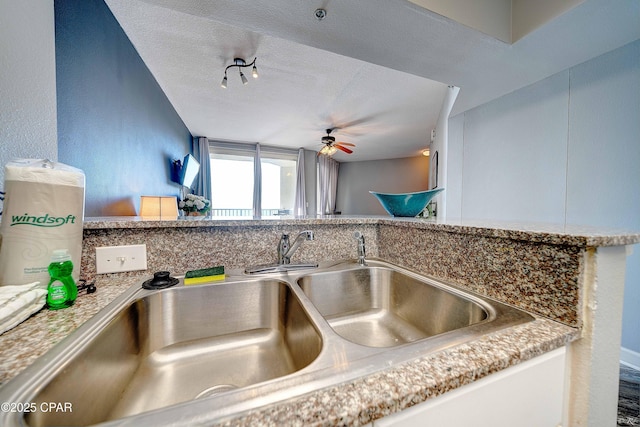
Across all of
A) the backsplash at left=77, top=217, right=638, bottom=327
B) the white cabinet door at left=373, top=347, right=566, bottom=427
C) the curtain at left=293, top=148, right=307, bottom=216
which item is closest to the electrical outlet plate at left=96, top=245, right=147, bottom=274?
the backsplash at left=77, top=217, right=638, bottom=327

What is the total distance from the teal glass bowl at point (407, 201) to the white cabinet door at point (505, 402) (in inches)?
27.3

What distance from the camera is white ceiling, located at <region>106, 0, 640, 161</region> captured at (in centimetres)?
115

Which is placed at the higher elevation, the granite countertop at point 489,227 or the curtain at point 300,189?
the curtain at point 300,189

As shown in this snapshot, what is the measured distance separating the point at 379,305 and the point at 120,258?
90 cm

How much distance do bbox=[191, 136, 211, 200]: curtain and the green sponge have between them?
163 inches

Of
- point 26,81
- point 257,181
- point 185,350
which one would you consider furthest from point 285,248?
point 257,181

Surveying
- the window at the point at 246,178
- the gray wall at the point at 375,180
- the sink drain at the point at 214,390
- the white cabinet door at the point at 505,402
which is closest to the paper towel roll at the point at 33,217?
the sink drain at the point at 214,390

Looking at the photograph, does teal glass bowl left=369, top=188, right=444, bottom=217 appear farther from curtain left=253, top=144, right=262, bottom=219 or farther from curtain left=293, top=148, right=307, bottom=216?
curtain left=293, top=148, right=307, bottom=216

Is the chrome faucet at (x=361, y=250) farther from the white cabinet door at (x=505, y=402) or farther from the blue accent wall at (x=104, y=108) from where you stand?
the blue accent wall at (x=104, y=108)

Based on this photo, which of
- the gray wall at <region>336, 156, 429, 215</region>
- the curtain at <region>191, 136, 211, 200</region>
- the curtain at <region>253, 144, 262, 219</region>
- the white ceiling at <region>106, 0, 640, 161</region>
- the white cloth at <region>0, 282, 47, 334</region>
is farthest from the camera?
the gray wall at <region>336, 156, 429, 215</region>

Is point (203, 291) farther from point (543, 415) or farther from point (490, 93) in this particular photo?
point (490, 93)

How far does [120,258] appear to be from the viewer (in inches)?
27.3

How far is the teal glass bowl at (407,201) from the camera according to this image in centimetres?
103

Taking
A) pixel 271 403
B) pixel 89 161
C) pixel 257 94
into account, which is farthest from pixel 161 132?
pixel 271 403
